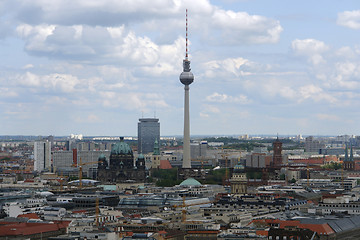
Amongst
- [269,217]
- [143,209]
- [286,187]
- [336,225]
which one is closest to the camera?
[336,225]

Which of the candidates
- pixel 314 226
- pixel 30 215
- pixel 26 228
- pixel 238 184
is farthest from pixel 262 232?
pixel 238 184

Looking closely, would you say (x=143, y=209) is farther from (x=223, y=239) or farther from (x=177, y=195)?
(x=223, y=239)

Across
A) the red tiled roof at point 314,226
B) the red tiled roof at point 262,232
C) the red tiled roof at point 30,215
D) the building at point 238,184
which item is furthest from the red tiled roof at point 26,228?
the building at point 238,184

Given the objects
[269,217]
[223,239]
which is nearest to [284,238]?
[223,239]

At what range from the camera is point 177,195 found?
163750 millimetres

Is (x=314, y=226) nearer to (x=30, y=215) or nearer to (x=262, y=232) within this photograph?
(x=262, y=232)

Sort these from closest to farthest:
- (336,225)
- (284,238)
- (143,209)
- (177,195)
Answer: (284,238)
(336,225)
(143,209)
(177,195)

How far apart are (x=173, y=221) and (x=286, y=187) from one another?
67.8m

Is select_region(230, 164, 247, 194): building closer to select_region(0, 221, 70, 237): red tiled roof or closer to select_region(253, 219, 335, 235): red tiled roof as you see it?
select_region(253, 219, 335, 235): red tiled roof

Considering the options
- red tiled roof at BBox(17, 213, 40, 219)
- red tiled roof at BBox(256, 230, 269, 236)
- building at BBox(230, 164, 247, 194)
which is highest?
building at BBox(230, 164, 247, 194)

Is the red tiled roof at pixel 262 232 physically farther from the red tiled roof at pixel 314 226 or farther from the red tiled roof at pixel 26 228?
the red tiled roof at pixel 26 228

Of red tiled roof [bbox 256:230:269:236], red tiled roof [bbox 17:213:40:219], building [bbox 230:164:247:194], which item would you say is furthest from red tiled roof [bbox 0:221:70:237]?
building [bbox 230:164:247:194]

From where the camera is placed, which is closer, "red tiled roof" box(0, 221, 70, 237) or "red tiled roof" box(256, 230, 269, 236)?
"red tiled roof" box(256, 230, 269, 236)

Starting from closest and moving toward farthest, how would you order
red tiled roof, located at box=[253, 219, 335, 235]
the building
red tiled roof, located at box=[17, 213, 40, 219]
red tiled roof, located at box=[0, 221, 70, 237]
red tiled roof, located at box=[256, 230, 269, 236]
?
red tiled roof, located at box=[256, 230, 269, 236], red tiled roof, located at box=[0, 221, 70, 237], red tiled roof, located at box=[253, 219, 335, 235], red tiled roof, located at box=[17, 213, 40, 219], the building
